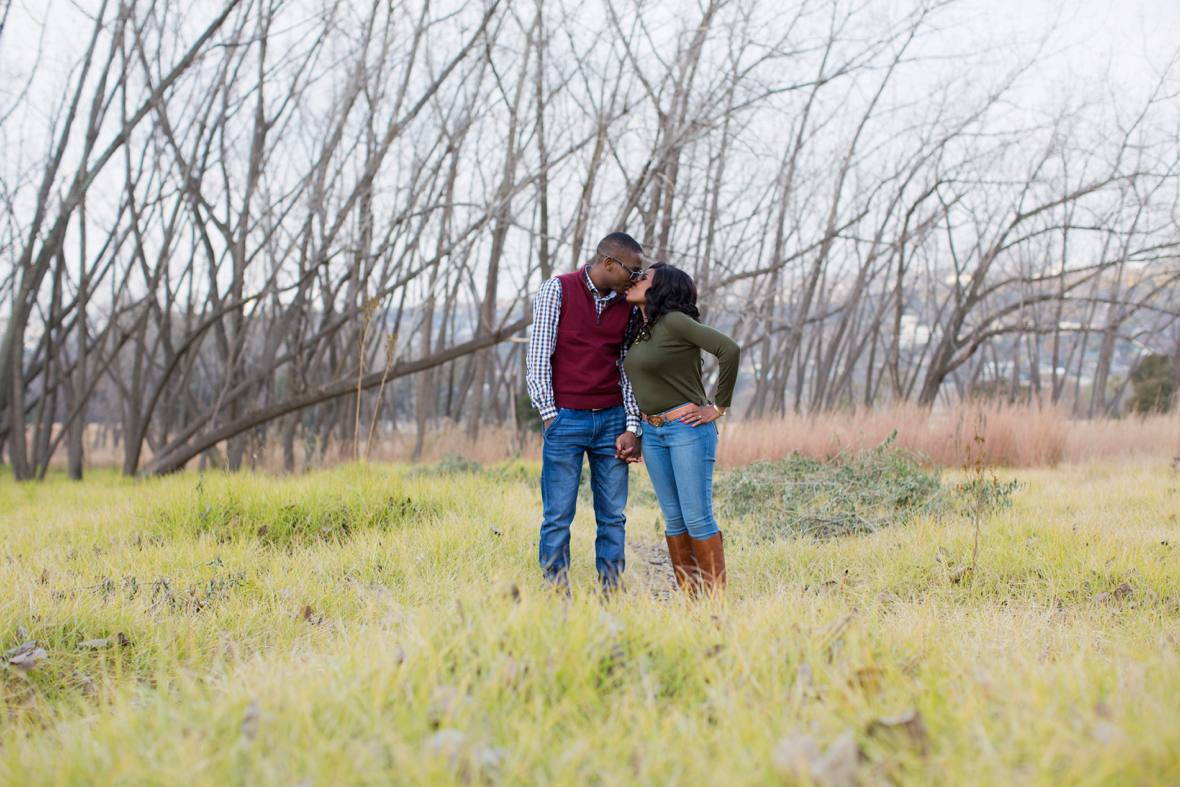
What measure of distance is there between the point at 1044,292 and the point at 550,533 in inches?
803

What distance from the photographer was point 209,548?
4.62 meters

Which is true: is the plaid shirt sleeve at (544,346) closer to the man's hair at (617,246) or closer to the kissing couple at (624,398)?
the kissing couple at (624,398)

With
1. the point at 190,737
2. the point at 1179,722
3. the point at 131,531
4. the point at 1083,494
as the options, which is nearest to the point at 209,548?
the point at 131,531

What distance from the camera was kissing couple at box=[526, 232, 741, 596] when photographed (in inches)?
150

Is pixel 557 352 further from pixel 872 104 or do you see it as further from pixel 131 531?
pixel 872 104

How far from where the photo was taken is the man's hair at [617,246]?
3.86 metres

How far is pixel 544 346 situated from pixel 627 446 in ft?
2.22

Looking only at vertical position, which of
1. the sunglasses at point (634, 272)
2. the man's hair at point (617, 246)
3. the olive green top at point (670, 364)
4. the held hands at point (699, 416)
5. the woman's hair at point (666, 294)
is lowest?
the held hands at point (699, 416)

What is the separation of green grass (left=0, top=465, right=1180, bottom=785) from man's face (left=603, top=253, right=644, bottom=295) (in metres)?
1.59

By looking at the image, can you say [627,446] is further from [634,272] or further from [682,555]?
[634,272]

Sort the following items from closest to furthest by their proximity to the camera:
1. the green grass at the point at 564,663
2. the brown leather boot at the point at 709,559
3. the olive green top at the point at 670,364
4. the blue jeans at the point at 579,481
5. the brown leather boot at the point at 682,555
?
the green grass at the point at 564,663 < the olive green top at the point at 670,364 < the brown leather boot at the point at 709,559 < the blue jeans at the point at 579,481 < the brown leather boot at the point at 682,555

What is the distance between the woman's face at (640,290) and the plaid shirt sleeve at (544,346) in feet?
1.28

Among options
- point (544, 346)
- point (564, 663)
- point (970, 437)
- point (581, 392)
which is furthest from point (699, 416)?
point (970, 437)

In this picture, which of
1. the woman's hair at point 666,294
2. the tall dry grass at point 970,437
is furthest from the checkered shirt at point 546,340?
the tall dry grass at point 970,437
